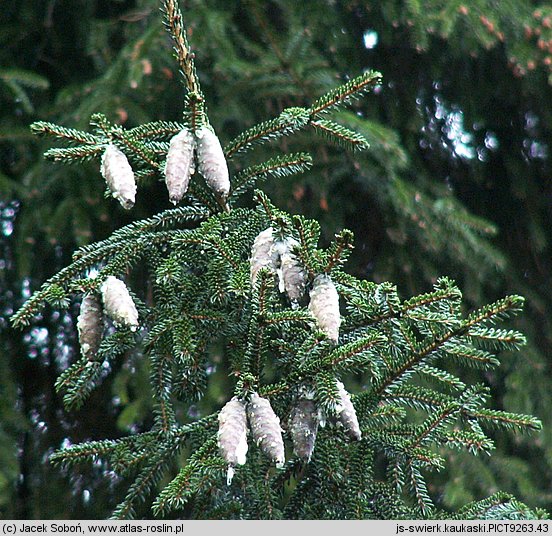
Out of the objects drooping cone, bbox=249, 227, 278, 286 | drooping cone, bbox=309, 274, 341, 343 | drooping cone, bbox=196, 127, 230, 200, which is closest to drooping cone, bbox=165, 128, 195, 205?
drooping cone, bbox=196, 127, 230, 200

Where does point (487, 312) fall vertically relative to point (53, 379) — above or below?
below

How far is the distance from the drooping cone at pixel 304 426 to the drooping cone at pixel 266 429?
4 cm

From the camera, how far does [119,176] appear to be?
40.9 inches

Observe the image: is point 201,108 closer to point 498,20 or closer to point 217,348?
point 217,348

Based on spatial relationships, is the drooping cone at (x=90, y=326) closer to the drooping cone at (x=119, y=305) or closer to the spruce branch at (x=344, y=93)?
the drooping cone at (x=119, y=305)

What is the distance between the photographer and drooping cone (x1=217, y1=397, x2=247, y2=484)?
0.88 meters

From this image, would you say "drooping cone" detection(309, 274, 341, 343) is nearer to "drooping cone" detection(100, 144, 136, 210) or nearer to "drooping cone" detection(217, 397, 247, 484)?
"drooping cone" detection(217, 397, 247, 484)

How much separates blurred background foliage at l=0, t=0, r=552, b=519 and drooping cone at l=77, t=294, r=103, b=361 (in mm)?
1142

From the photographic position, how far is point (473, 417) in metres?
1.07

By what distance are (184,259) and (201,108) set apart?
218 mm

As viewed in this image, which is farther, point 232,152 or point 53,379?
point 53,379

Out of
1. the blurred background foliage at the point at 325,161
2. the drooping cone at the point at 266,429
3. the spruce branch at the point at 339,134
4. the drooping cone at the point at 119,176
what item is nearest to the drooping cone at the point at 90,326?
the drooping cone at the point at 119,176

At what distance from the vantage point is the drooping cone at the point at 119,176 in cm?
103
